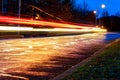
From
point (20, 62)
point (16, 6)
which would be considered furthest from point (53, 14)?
point (20, 62)

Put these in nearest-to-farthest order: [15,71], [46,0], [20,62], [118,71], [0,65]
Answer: [118,71]
[15,71]
[0,65]
[20,62]
[46,0]

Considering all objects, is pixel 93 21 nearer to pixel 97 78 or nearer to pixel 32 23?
pixel 32 23

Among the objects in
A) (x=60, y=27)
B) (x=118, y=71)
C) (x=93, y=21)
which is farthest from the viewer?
(x=93, y=21)

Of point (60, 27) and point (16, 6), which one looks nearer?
point (60, 27)

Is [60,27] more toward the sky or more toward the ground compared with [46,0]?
more toward the ground

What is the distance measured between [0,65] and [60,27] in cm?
5199

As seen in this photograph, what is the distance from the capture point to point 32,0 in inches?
2911

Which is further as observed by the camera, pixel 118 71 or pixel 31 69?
pixel 31 69

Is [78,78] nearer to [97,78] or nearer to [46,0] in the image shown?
[97,78]

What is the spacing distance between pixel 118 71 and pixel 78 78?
167 cm

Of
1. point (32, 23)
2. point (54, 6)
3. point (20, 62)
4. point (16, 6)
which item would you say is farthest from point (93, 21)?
point (20, 62)

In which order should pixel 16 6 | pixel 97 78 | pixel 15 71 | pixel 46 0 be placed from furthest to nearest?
pixel 46 0
pixel 16 6
pixel 15 71
pixel 97 78

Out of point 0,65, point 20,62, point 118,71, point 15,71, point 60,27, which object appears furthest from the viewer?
point 60,27

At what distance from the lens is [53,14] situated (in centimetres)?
7869
